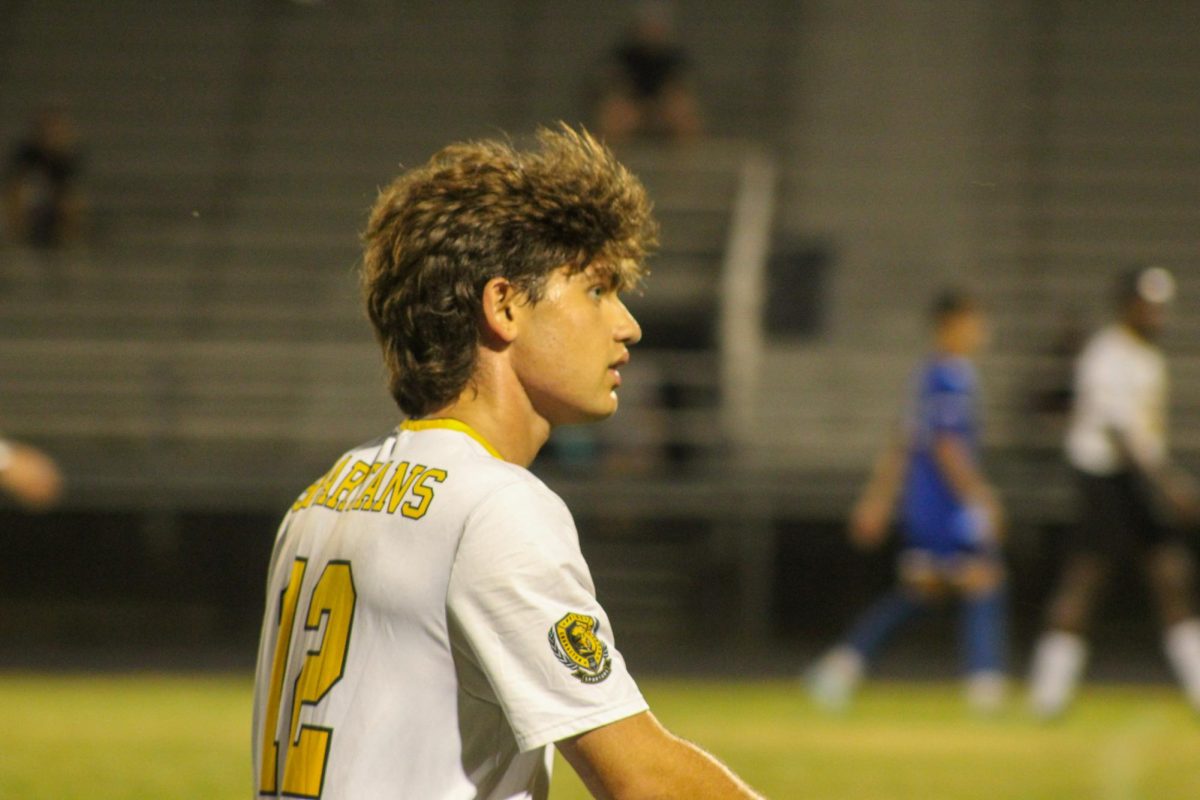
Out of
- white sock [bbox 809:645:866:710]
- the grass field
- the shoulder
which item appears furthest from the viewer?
white sock [bbox 809:645:866:710]

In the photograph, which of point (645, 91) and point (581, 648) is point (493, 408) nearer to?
point (581, 648)

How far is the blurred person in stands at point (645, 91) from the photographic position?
17.9 meters

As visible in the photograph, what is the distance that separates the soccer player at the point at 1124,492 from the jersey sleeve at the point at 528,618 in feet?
28.0

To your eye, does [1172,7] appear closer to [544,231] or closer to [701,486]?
[701,486]

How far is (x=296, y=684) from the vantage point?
8.80ft

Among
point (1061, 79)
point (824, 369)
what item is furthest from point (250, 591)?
point (1061, 79)

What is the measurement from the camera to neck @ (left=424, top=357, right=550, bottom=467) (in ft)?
9.01

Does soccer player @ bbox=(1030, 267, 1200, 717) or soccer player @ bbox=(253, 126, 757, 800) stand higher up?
soccer player @ bbox=(253, 126, 757, 800)

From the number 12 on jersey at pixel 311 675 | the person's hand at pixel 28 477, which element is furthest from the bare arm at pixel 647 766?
the person's hand at pixel 28 477

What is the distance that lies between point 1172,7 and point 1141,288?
40.8ft

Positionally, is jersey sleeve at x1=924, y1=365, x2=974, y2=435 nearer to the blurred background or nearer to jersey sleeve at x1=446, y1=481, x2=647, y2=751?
the blurred background

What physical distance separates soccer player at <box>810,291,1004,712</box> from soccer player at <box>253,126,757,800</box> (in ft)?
27.9

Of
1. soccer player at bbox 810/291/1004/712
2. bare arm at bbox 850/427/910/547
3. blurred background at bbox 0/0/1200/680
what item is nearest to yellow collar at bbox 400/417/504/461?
soccer player at bbox 810/291/1004/712

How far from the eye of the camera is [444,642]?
253cm
